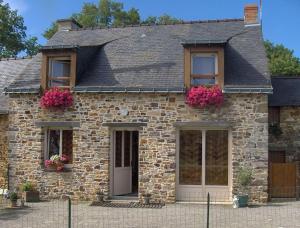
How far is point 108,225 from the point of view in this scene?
11945mm

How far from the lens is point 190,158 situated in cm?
1594

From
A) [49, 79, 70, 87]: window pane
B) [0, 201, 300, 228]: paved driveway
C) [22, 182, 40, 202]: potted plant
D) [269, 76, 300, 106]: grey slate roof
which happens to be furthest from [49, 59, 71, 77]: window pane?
[269, 76, 300, 106]: grey slate roof

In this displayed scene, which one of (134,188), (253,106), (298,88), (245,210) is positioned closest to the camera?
(245,210)

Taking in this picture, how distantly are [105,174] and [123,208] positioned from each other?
1.69 m

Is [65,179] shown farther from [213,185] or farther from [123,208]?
[213,185]

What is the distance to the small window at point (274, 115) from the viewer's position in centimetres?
1894

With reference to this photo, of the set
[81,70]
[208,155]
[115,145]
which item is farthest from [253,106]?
[81,70]

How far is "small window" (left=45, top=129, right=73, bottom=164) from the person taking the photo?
16.8 m

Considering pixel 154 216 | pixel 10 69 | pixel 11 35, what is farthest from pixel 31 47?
pixel 154 216

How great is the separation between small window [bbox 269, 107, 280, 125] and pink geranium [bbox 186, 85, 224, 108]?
430 cm

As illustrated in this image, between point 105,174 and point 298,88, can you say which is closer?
point 105,174

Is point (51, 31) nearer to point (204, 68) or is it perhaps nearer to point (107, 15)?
point (107, 15)

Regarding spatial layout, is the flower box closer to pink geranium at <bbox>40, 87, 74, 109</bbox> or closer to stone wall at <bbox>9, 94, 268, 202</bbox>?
stone wall at <bbox>9, 94, 268, 202</bbox>

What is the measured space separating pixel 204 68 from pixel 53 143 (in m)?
5.80
